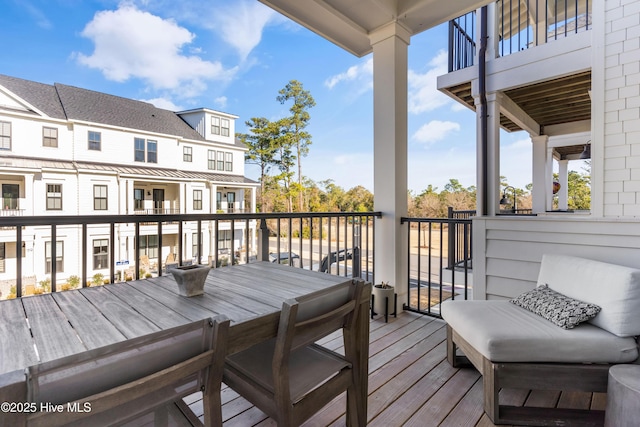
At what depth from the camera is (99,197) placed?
1068 centimetres

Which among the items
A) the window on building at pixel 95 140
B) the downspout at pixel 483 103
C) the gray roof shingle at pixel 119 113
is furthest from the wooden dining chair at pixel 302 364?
the gray roof shingle at pixel 119 113

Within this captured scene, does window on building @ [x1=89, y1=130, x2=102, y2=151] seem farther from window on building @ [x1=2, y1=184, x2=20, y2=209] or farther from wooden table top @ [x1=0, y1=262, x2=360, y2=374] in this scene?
wooden table top @ [x1=0, y1=262, x2=360, y2=374]

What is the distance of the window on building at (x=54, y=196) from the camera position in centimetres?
943

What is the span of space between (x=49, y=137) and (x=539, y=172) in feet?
43.2

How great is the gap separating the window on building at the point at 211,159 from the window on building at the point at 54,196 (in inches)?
206

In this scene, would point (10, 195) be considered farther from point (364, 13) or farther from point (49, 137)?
point (364, 13)

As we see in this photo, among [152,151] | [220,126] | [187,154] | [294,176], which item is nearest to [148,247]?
[152,151]

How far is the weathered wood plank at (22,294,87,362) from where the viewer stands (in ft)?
2.50

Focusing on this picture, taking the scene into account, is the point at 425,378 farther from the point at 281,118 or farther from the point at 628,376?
the point at 281,118

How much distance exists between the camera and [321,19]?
293 cm

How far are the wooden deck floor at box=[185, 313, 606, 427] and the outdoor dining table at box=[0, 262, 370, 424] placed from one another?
1.17 ft

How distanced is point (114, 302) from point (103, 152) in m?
12.0

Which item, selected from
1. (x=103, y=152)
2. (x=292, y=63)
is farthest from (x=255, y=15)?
(x=103, y=152)

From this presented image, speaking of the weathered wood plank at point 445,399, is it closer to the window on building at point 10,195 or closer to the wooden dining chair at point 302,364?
the wooden dining chair at point 302,364
